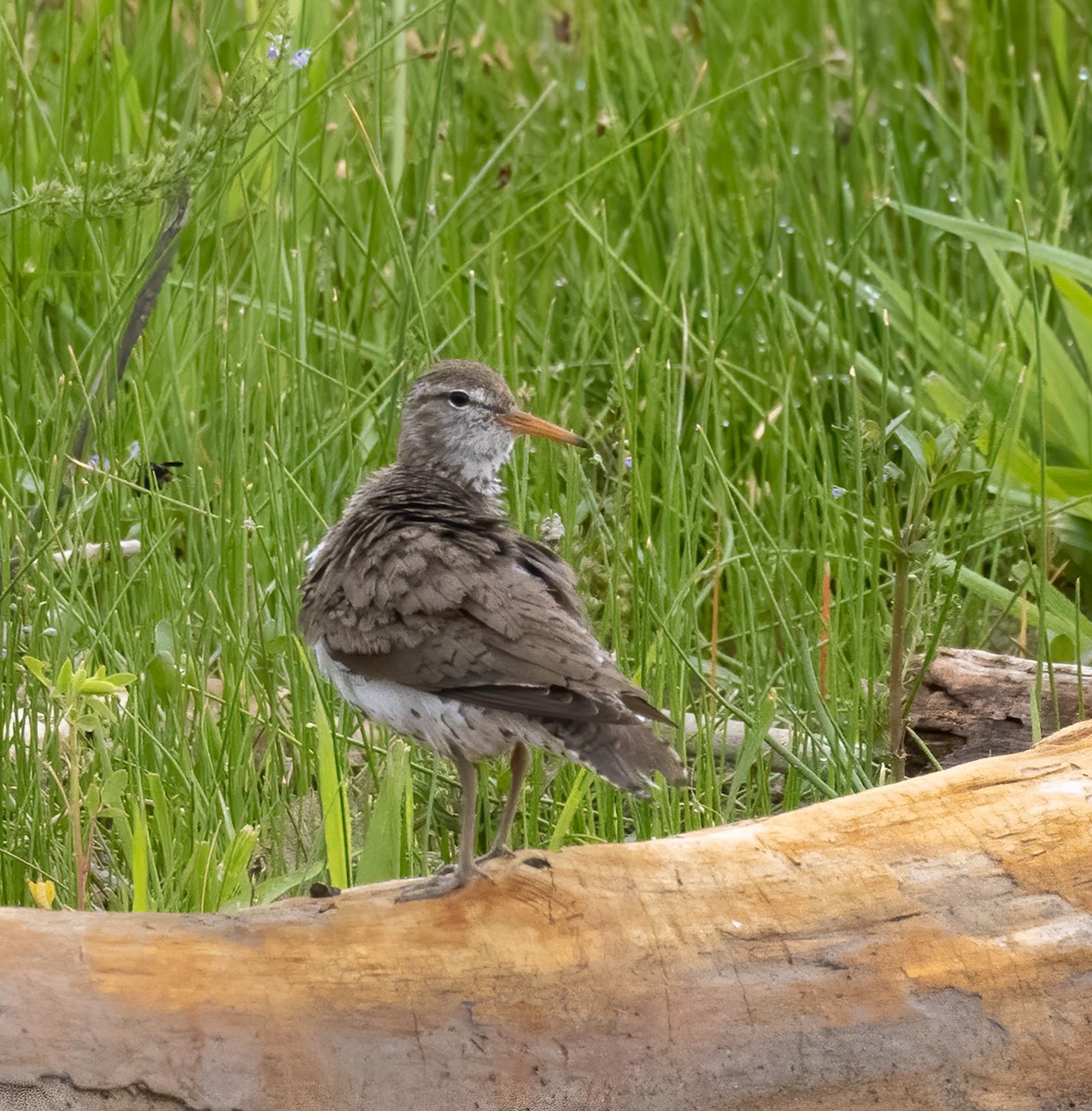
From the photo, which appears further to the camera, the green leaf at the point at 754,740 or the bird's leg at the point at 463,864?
the green leaf at the point at 754,740

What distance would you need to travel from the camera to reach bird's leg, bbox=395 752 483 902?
2768 millimetres

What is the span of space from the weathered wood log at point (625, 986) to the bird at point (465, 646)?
191 millimetres

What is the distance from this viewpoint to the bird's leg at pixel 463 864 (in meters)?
2.77

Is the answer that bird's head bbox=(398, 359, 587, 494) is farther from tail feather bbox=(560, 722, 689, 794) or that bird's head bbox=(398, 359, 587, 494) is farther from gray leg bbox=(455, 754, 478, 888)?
tail feather bbox=(560, 722, 689, 794)

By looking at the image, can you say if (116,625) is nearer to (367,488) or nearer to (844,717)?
(367,488)

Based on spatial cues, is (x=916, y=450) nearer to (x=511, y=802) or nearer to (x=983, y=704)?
(x=983, y=704)

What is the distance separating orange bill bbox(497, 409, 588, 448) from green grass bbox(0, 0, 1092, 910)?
393 millimetres

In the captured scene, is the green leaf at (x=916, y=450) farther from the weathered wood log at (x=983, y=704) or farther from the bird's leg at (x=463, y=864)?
the bird's leg at (x=463, y=864)

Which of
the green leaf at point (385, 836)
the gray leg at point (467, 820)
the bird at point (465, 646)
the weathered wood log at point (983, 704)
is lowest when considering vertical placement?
the weathered wood log at point (983, 704)

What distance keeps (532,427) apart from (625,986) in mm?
1558

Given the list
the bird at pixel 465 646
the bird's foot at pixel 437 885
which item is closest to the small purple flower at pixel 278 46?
the bird at pixel 465 646

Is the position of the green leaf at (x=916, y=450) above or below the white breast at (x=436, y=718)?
above

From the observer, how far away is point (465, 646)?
2.91 meters

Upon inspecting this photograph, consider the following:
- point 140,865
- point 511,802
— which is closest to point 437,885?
point 511,802
